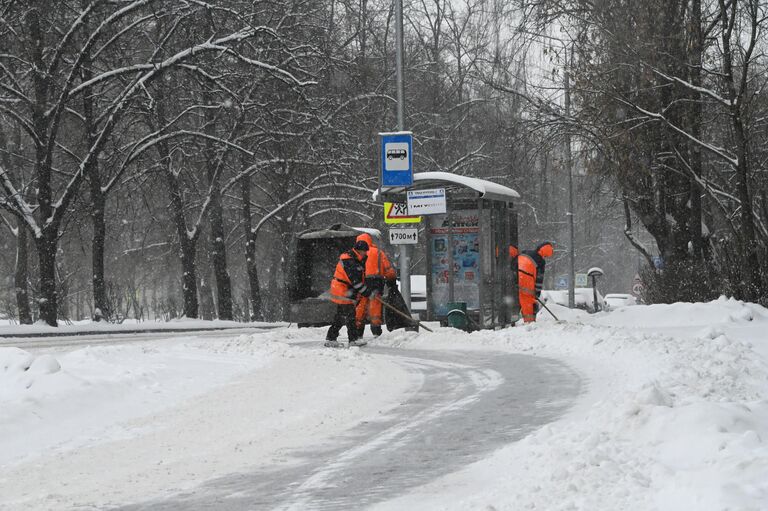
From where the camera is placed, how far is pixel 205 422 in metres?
9.45

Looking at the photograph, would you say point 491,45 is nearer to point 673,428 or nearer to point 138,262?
point 138,262

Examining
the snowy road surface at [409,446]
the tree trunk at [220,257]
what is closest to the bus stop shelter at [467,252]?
the snowy road surface at [409,446]

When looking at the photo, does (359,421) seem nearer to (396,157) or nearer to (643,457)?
(643,457)

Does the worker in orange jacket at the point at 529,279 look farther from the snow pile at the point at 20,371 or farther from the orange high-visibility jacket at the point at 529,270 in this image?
the snow pile at the point at 20,371

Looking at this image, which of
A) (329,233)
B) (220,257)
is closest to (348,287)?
(329,233)

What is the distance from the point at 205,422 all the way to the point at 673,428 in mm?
4353

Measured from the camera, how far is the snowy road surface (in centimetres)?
627

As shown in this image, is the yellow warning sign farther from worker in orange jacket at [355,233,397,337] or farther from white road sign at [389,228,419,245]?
worker in orange jacket at [355,233,397,337]

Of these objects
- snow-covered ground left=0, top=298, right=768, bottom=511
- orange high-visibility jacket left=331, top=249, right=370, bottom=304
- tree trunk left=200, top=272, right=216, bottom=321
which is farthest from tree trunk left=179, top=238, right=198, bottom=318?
snow-covered ground left=0, top=298, right=768, bottom=511

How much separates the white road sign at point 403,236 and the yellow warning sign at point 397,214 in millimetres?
285

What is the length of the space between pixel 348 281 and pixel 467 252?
15.0ft

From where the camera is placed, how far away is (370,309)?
19641 mm

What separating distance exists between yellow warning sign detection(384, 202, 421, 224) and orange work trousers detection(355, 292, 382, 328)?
1.92 metres

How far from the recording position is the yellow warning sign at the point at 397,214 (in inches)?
824
